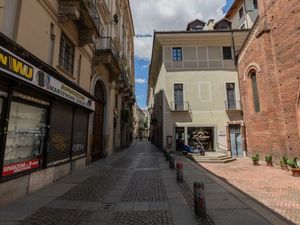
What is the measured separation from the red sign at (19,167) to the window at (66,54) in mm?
4485

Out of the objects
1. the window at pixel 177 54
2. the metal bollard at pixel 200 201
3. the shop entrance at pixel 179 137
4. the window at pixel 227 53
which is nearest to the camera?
the metal bollard at pixel 200 201

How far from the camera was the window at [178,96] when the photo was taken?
66.0 feet

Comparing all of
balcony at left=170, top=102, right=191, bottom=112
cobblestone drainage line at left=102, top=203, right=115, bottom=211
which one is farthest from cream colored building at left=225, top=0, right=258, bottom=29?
cobblestone drainage line at left=102, top=203, right=115, bottom=211

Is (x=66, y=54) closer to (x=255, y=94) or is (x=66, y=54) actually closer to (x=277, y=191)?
(x=277, y=191)

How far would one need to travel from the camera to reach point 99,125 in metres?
15.2

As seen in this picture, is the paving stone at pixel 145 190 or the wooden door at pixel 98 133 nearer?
the paving stone at pixel 145 190

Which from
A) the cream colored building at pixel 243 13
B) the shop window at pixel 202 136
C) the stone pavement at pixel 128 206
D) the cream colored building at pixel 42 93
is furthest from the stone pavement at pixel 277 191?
the cream colored building at pixel 243 13

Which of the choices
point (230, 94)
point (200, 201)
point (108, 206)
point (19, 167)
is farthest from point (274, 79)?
point (19, 167)

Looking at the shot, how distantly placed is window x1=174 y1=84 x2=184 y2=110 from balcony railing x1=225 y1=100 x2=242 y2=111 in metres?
4.24

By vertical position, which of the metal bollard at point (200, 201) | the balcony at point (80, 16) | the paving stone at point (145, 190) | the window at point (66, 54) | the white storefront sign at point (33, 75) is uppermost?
the balcony at point (80, 16)

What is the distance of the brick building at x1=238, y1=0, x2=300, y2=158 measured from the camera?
1165cm

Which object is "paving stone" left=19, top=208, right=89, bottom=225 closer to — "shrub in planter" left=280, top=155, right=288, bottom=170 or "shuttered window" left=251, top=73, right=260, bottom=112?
"shrub in planter" left=280, top=155, right=288, bottom=170

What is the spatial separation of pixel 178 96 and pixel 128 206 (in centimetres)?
1583

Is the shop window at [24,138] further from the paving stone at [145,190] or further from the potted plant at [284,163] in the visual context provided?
the potted plant at [284,163]
